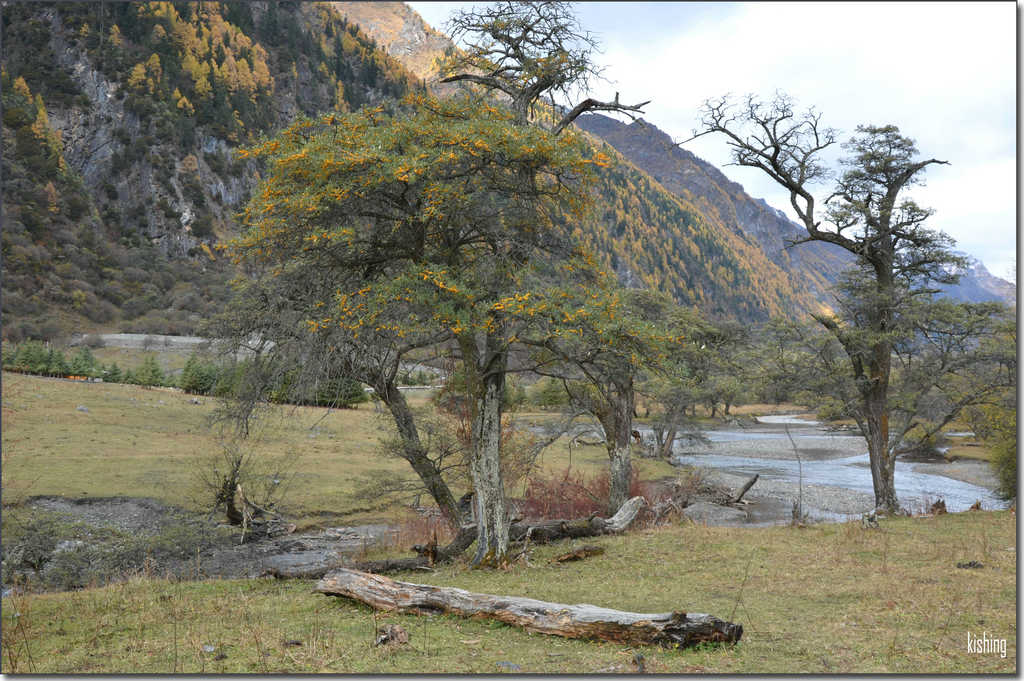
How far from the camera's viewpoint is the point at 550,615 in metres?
7.13

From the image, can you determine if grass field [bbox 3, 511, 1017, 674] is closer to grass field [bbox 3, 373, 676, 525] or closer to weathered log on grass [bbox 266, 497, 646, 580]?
weathered log on grass [bbox 266, 497, 646, 580]

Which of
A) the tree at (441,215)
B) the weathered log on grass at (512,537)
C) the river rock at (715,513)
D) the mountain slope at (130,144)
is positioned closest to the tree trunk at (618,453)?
the weathered log on grass at (512,537)

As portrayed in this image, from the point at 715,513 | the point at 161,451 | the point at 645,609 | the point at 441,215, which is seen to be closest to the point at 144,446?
the point at 161,451

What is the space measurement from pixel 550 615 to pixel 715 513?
71.7 feet

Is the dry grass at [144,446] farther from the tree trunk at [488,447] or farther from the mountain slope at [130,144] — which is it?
the mountain slope at [130,144]

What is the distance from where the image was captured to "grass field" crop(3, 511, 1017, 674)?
6.31m

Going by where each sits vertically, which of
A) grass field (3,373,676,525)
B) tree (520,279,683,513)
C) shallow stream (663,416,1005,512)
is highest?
tree (520,279,683,513)

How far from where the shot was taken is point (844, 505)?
28969 millimetres

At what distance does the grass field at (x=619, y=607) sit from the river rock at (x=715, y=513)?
11.8m

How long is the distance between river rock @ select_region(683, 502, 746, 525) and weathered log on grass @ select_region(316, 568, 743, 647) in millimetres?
18691

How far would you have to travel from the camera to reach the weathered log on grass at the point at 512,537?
1262 centimetres

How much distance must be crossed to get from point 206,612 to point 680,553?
28.9ft

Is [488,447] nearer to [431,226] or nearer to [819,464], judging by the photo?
[431,226]

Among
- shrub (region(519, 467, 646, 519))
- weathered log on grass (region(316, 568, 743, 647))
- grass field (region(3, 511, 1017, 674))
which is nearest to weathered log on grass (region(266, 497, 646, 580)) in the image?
grass field (region(3, 511, 1017, 674))
